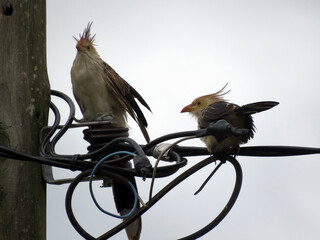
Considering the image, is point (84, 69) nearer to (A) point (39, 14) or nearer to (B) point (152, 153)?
(A) point (39, 14)

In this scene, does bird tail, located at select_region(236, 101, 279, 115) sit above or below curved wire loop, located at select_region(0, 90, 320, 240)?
above

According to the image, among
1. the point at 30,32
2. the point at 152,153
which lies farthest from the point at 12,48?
the point at 152,153

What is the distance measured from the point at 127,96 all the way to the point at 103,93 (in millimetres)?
297

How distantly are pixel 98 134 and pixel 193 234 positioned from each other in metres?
1.30

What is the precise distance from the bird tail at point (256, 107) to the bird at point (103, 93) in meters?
1.59

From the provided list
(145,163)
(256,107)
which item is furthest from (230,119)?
(145,163)

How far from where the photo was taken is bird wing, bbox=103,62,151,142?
542 cm

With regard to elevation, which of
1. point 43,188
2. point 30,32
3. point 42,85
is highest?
point 30,32

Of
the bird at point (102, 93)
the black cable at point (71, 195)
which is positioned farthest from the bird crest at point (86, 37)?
the black cable at point (71, 195)

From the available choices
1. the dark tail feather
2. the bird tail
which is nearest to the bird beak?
the dark tail feather

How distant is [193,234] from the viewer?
363 centimetres

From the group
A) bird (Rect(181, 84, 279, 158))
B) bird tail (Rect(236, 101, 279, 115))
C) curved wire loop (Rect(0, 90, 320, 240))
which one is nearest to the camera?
curved wire loop (Rect(0, 90, 320, 240))

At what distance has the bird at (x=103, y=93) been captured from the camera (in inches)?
220

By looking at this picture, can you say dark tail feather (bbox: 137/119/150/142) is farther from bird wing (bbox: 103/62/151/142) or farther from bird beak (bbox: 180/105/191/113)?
bird beak (bbox: 180/105/191/113)
